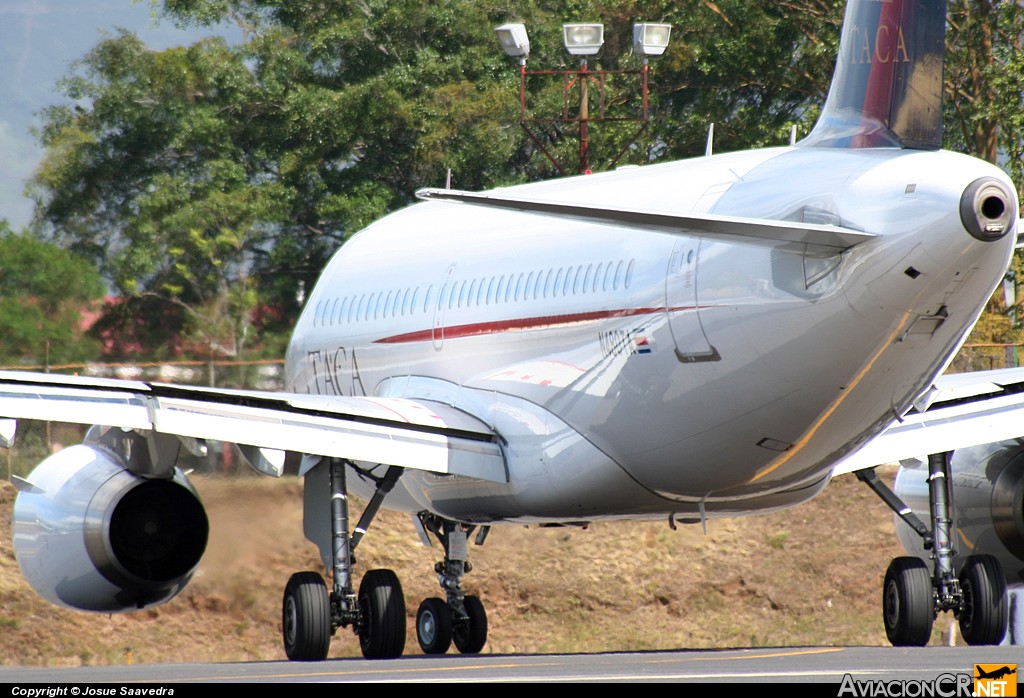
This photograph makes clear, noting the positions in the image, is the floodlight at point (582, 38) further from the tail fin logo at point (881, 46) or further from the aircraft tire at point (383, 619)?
the tail fin logo at point (881, 46)

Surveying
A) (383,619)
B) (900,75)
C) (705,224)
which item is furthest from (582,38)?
(705,224)

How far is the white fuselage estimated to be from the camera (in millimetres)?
12844

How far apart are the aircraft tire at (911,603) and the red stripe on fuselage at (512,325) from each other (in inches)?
135

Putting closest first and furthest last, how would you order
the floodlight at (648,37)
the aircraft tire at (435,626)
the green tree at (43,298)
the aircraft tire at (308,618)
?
the aircraft tire at (308,618)
the aircraft tire at (435,626)
the floodlight at (648,37)
the green tree at (43,298)

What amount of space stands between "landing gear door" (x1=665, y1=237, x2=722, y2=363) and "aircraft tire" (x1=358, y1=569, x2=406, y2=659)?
156 inches

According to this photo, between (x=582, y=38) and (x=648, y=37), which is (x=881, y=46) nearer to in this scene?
(x=648, y=37)

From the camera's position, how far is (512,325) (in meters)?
17.4

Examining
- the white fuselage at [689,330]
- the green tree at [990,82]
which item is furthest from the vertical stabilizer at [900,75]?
the green tree at [990,82]

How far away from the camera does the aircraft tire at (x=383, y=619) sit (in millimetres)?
16719

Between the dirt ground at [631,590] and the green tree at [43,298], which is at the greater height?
the green tree at [43,298]

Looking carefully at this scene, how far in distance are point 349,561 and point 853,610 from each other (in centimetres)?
1718

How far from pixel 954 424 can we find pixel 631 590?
52.9 ft

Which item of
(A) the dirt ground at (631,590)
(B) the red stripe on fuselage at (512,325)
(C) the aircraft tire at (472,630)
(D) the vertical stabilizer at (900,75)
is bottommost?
(A) the dirt ground at (631,590)

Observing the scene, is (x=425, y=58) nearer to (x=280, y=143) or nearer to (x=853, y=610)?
(x=280, y=143)
